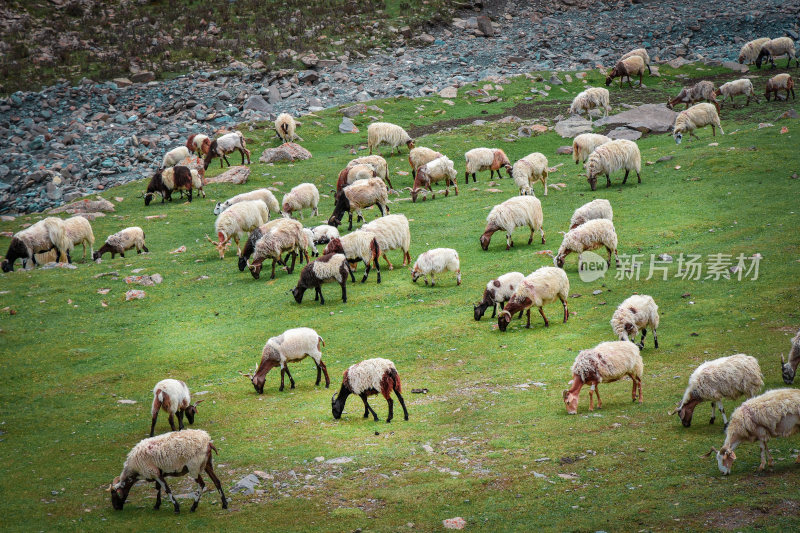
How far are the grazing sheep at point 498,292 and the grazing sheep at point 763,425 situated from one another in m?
8.30

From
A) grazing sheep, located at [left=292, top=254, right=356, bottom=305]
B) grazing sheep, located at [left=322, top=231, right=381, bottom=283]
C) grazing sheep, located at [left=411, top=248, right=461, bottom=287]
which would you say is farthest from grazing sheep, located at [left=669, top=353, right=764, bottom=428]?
grazing sheep, located at [left=322, top=231, right=381, bottom=283]

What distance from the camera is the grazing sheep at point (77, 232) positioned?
2612 centimetres

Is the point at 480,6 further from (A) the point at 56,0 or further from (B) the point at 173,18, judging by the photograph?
(A) the point at 56,0

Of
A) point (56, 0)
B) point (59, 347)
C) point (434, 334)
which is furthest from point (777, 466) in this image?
point (56, 0)

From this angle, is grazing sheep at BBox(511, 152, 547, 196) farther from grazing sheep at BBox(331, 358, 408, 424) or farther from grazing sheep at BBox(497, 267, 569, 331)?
grazing sheep at BBox(331, 358, 408, 424)

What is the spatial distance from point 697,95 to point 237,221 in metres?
25.9

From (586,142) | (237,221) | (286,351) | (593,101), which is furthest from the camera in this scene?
(593,101)

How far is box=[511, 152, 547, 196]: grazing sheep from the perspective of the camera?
27.2m

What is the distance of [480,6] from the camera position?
211 feet

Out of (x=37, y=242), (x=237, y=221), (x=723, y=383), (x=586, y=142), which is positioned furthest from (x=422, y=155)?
(x=723, y=383)

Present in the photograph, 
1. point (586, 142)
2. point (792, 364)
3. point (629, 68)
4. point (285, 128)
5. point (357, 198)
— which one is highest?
point (629, 68)

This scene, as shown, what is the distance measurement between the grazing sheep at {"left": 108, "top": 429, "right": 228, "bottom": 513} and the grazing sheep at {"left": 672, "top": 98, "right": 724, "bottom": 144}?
89.9ft

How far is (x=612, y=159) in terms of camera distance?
26.9 meters

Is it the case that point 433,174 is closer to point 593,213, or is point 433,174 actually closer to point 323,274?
point 593,213
